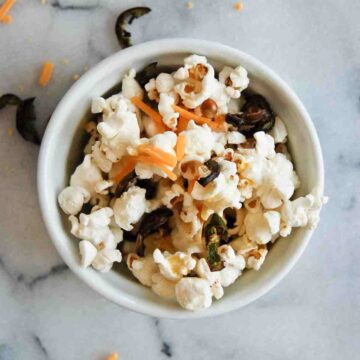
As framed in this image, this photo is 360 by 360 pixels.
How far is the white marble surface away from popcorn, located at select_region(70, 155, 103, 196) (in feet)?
0.47

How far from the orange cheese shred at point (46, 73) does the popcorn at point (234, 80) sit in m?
0.28

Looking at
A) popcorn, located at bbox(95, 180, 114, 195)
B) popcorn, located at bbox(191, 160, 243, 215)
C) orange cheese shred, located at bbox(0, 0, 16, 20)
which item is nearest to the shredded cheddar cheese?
orange cheese shred, located at bbox(0, 0, 16, 20)

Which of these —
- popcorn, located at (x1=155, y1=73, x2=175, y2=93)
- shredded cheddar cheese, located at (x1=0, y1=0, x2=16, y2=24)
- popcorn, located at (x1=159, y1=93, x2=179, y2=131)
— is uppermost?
shredded cheddar cheese, located at (x1=0, y1=0, x2=16, y2=24)

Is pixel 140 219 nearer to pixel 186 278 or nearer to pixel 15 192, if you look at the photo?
pixel 186 278

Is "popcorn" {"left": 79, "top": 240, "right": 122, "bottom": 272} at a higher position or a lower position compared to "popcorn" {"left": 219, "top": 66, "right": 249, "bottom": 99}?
lower

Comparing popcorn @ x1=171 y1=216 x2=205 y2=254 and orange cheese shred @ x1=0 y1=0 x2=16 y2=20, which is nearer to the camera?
popcorn @ x1=171 y1=216 x2=205 y2=254

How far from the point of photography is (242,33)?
1.19 meters

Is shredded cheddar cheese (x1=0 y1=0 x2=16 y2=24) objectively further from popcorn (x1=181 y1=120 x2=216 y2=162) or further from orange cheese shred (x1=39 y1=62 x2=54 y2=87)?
popcorn (x1=181 y1=120 x2=216 y2=162)

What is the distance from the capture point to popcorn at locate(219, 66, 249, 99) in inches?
41.6

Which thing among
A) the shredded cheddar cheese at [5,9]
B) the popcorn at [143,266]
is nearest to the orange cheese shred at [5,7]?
the shredded cheddar cheese at [5,9]

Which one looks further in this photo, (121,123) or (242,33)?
(242,33)

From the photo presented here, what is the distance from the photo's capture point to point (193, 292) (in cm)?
104

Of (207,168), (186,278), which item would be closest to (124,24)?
(207,168)

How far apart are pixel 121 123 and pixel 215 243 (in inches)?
8.3
